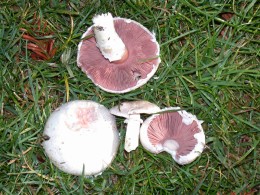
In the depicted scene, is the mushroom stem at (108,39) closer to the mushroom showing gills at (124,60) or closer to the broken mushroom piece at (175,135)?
the mushroom showing gills at (124,60)

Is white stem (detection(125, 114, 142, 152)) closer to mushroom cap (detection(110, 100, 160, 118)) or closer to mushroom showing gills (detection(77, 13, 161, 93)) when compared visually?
mushroom cap (detection(110, 100, 160, 118))

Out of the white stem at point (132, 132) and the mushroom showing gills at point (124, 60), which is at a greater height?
the mushroom showing gills at point (124, 60)

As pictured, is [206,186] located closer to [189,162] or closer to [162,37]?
[189,162]

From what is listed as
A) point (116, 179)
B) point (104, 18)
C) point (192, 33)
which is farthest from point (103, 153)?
point (192, 33)

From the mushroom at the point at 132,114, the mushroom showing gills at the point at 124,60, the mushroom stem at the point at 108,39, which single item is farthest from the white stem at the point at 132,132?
the mushroom stem at the point at 108,39

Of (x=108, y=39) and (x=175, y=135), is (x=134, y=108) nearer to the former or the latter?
(x=175, y=135)
